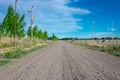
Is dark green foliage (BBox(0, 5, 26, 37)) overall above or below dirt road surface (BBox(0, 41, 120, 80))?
above

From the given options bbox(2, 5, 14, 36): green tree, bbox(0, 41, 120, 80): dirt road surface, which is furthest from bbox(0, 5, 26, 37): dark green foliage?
bbox(0, 41, 120, 80): dirt road surface

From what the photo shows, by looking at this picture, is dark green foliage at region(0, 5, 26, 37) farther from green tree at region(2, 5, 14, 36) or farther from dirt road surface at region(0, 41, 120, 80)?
dirt road surface at region(0, 41, 120, 80)

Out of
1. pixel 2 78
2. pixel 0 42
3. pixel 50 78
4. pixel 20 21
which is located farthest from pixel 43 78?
pixel 20 21

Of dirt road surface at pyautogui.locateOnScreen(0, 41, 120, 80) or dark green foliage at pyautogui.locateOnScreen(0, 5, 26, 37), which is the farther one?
dark green foliage at pyautogui.locateOnScreen(0, 5, 26, 37)

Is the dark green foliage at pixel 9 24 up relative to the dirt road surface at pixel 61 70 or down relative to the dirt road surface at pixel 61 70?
up

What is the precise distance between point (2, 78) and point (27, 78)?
115 cm

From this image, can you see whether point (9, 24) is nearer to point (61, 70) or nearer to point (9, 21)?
point (9, 21)

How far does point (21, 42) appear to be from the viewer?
169 feet

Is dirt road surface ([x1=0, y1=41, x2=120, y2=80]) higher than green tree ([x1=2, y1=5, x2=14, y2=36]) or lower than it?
lower

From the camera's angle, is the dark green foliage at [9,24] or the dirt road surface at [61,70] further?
the dark green foliage at [9,24]

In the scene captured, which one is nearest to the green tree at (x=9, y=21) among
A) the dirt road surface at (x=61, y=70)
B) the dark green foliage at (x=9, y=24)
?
the dark green foliage at (x=9, y=24)

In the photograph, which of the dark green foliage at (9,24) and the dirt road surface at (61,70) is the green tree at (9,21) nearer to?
the dark green foliage at (9,24)

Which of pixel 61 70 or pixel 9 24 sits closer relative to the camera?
pixel 61 70

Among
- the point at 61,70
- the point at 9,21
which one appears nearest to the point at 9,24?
the point at 9,21
